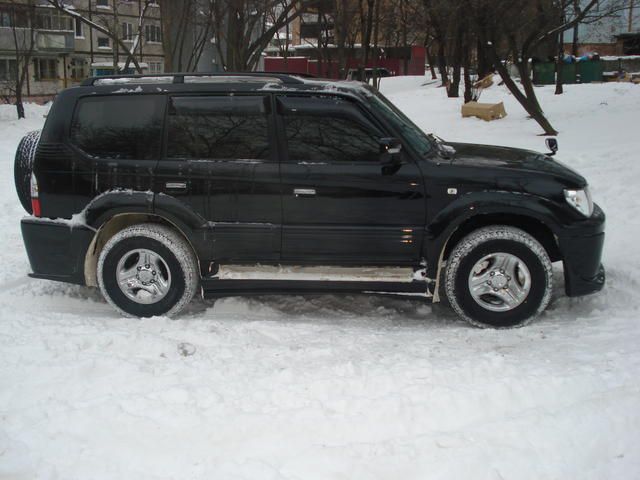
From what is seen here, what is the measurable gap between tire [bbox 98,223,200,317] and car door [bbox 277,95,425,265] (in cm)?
82

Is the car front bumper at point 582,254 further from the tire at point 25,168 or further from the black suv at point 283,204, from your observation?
the tire at point 25,168

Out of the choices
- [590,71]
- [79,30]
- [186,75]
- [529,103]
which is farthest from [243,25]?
[79,30]

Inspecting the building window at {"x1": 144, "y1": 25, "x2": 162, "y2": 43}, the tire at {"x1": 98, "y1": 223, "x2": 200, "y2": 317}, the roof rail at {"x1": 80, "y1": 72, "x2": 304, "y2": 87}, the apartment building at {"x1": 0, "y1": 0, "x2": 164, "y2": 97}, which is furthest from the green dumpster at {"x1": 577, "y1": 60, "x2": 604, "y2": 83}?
the building window at {"x1": 144, "y1": 25, "x2": 162, "y2": 43}

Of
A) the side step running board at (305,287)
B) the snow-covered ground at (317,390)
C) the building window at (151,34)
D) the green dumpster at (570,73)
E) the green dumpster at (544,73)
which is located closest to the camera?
the snow-covered ground at (317,390)

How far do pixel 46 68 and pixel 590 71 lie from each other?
1747 inches

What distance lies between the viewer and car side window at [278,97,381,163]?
16.2 feet

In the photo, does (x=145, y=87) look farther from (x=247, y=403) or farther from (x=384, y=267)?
(x=247, y=403)

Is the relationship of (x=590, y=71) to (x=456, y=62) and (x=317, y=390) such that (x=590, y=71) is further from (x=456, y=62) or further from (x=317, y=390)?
(x=317, y=390)

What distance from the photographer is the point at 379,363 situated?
4188 mm

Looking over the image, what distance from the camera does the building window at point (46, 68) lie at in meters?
54.9

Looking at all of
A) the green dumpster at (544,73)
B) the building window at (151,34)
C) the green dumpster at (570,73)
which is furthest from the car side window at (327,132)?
the building window at (151,34)

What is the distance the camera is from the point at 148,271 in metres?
5.15

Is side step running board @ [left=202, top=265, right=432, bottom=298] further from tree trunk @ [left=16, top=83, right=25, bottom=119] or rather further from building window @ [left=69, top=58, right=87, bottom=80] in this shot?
building window @ [left=69, top=58, right=87, bottom=80]

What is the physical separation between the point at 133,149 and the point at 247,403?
7.95 feet
